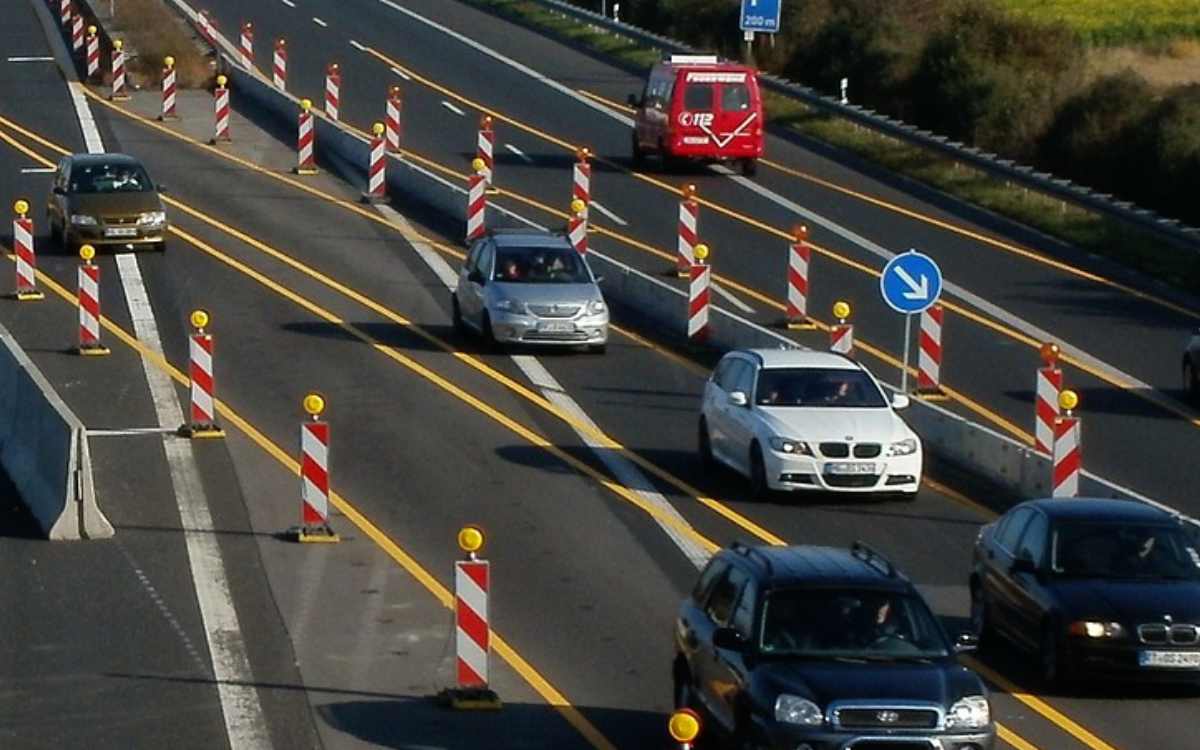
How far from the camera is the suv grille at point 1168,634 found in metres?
16.5

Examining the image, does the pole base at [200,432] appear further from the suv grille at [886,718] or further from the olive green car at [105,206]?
the suv grille at [886,718]

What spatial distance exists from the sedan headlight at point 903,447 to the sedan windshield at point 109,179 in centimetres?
1798

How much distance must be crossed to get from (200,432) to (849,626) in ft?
41.0

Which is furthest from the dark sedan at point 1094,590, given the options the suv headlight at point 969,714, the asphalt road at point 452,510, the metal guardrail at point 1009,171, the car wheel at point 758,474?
the metal guardrail at point 1009,171

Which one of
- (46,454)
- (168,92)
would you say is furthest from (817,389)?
(168,92)

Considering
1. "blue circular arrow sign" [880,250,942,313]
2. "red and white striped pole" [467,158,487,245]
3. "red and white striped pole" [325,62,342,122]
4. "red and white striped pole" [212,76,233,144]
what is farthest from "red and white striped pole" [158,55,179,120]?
"blue circular arrow sign" [880,250,942,313]

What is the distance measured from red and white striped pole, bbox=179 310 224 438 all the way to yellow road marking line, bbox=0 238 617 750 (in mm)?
421

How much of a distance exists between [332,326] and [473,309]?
207 centimetres

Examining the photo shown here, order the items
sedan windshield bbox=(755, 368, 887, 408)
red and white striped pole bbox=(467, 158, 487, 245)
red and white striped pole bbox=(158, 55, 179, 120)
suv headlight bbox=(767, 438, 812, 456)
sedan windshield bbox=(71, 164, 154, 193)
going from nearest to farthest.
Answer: suv headlight bbox=(767, 438, 812, 456)
sedan windshield bbox=(755, 368, 887, 408)
sedan windshield bbox=(71, 164, 154, 193)
red and white striped pole bbox=(467, 158, 487, 245)
red and white striped pole bbox=(158, 55, 179, 120)

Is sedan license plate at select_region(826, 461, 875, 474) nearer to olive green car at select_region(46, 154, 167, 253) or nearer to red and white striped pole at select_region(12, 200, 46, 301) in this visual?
red and white striped pole at select_region(12, 200, 46, 301)

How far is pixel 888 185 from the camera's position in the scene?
4641 centimetres

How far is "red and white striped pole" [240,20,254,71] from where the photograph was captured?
191ft

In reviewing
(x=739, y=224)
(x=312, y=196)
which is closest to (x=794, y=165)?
(x=739, y=224)

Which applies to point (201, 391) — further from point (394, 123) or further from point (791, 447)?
point (394, 123)
